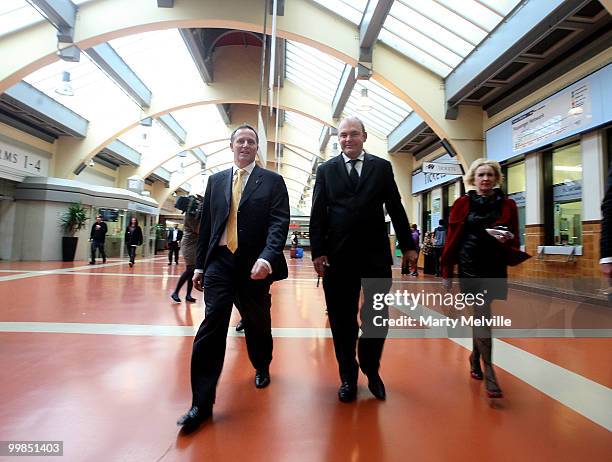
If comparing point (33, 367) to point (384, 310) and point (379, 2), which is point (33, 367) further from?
point (379, 2)

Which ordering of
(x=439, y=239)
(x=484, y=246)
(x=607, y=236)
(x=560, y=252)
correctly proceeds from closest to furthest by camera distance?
(x=607, y=236), (x=484, y=246), (x=560, y=252), (x=439, y=239)

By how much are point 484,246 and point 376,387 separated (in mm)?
1168

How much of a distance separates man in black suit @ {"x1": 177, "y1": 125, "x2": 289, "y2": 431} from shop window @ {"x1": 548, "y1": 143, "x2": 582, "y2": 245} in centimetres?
707

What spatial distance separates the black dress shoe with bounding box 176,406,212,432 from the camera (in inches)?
65.5

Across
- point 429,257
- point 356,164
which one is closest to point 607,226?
point 356,164

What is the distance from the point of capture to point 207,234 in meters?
2.10

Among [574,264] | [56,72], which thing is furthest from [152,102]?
[574,264]

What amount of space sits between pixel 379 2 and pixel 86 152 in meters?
13.1

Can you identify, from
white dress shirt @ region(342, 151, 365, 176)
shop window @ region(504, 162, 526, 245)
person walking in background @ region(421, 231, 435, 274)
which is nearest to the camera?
white dress shirt @ region(342, 151, 365, 176)

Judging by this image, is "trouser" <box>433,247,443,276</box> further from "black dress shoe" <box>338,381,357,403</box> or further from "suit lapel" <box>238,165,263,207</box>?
"suit lapel" <box>238,165,263,207</box>

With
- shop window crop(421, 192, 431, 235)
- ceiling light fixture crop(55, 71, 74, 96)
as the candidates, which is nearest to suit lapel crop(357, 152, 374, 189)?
ceiling light fixture crop(55, 71, 74, 96)

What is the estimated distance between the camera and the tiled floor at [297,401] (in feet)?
5.15

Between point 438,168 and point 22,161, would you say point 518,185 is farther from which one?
point 22,161

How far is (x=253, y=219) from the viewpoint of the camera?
203 cm
